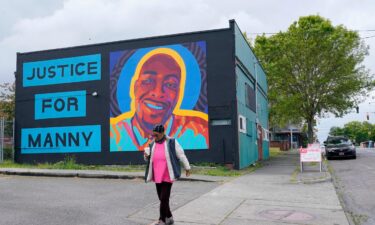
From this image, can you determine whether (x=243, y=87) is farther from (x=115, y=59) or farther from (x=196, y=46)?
(x=115, y=59)

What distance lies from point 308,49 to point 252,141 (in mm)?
15476

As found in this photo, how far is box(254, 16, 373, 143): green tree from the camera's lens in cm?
3475

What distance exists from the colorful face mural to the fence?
6162 millimetres

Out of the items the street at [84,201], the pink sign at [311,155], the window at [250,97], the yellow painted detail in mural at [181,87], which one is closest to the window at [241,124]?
the yellow painted detail in mural at [181,87]

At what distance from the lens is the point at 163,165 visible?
695cm

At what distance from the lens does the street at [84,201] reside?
7707mm

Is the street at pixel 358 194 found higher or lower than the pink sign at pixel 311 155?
lower

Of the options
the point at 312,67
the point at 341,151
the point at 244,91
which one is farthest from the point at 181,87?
the point at 312,67

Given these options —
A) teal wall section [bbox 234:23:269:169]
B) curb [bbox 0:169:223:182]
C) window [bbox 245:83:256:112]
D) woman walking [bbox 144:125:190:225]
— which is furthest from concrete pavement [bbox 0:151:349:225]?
window [bbox 245:83:256:112]

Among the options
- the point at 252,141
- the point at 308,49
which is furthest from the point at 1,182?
the point at 308,49

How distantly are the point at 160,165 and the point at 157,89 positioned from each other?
1211 cm

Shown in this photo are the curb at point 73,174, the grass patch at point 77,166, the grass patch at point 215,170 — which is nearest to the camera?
the curb at point 73,174

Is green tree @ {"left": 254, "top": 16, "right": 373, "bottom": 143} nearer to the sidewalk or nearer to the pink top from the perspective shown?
the sidewalk

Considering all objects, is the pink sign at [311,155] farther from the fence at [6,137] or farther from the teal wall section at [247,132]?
the fence at [6,137]
